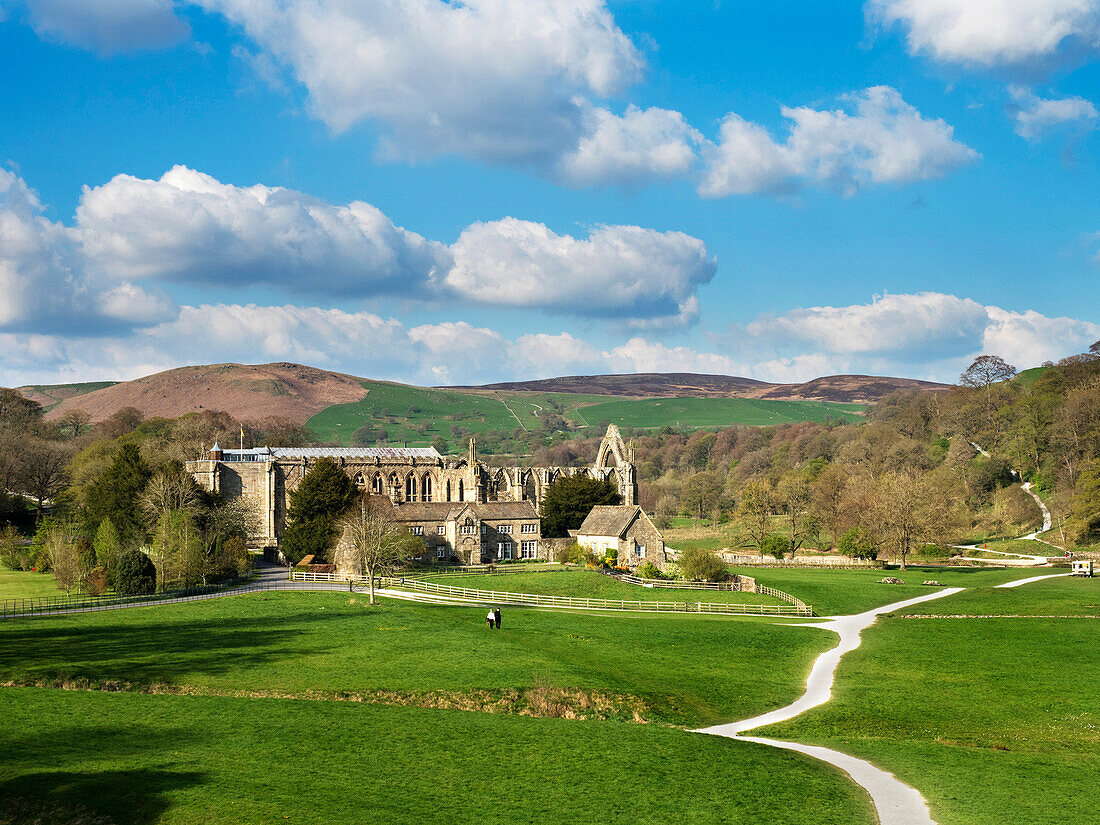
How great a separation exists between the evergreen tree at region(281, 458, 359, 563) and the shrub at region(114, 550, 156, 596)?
19.0 meters

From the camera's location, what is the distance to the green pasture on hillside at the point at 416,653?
27750 mm

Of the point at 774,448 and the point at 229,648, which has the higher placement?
the point at 774,448

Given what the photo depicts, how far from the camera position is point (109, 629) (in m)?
36.2

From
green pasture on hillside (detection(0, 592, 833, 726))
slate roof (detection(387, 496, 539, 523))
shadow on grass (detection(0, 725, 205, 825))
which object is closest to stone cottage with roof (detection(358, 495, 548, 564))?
slate roof (detection(387, 496, 539, 523))

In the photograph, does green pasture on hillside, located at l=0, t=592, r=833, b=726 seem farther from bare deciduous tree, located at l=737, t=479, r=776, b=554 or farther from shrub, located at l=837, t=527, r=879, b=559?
bare deciduous tree, located at l=737, t=479, r=776, b=554

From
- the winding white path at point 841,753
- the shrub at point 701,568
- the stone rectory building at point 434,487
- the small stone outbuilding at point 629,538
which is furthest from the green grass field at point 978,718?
the stone rectory building at point 434,487

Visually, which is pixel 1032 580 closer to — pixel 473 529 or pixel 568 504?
pixel 568 504

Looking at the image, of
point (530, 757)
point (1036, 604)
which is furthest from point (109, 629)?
point (1036, 604)

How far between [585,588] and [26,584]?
38.1 m

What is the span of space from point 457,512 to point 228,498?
78.7 feet

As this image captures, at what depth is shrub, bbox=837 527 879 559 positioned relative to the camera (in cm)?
8159

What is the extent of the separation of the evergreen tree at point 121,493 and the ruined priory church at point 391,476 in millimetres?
10673

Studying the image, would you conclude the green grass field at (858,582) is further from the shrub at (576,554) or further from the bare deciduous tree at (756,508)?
the bare deciduous tree at (756,508)

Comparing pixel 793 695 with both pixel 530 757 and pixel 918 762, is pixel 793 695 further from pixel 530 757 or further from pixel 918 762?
pixel 530 757
